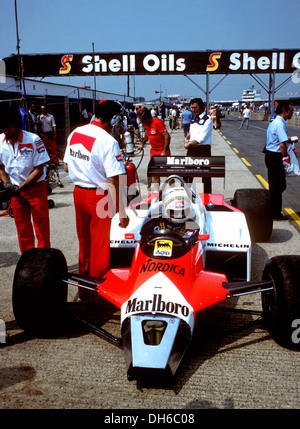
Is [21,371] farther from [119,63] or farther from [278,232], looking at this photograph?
[119,63]

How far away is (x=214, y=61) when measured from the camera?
27.9 m

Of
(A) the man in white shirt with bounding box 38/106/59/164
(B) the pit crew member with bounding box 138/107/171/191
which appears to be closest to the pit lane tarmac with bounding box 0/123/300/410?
(B) the pit crew member with bounding box 138/107/171/191

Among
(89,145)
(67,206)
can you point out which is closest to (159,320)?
(89,145)

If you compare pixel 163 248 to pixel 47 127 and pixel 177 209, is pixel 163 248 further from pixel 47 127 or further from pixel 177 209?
pixel 47 127

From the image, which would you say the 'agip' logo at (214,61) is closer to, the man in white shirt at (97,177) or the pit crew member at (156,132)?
the pit crew member at (156,132)

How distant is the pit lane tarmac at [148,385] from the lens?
114 inches

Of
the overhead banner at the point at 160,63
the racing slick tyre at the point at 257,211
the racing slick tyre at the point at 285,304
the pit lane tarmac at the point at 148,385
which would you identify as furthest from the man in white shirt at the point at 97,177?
the overhead banner at the point at 160,63

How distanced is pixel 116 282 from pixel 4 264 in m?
2.54

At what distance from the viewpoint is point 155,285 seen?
10.9 ft

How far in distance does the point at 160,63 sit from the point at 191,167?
24.1 metres

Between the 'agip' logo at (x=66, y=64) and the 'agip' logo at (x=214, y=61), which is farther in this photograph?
the 'agip' logo at (x=66, y=64)

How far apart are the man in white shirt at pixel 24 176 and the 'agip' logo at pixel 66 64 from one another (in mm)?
25308

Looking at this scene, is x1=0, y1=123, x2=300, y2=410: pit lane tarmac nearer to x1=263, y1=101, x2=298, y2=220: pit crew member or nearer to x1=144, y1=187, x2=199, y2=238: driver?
x1=144, y1=187, x2=199, y2=238: driver

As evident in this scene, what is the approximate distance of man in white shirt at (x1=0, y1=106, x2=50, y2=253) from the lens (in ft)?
15.1
